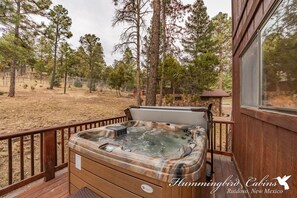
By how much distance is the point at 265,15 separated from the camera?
1608mm

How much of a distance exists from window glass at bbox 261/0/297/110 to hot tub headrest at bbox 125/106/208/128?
1251mm

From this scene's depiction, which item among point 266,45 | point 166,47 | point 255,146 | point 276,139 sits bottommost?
point 255,146

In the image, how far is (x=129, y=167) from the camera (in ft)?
4.89

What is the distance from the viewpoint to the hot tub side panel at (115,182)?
1294 millimetres

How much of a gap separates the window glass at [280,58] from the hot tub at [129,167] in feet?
2.72

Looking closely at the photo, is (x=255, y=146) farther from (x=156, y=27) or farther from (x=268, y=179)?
(x=156, y=27)

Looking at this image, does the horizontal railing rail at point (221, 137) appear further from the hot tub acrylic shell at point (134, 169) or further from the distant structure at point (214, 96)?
the distant structure at point (214, 96)

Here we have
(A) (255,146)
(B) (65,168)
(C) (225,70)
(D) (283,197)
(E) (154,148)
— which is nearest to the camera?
(D) (283,197)

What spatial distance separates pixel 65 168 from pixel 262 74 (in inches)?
132

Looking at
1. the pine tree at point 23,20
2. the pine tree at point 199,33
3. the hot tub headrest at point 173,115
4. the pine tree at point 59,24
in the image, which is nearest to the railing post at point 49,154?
the hot tub headrest at point 173,115

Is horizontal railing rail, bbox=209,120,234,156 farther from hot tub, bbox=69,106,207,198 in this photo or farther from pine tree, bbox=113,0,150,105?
pine tree, bbox=113,0,150,105

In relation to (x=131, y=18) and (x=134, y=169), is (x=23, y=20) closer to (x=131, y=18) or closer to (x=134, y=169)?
(x=131, y=18)

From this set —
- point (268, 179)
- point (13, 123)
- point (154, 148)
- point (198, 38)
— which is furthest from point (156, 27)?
point (198, 38)

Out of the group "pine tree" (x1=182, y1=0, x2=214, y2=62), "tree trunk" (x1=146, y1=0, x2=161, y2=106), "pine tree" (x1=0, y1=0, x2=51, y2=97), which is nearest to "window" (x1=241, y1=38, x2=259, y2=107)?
"tree trunk" (x1=146, y1=0, x2=161, y2=106)
